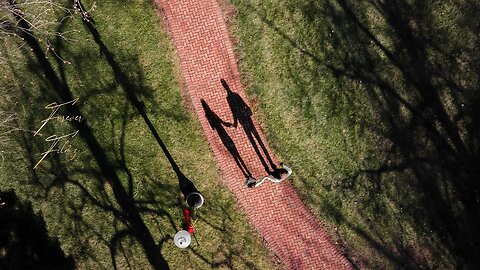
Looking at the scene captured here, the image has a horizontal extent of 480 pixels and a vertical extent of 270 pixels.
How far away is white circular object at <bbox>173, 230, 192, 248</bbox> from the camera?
15859mm

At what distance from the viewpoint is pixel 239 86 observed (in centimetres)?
1702

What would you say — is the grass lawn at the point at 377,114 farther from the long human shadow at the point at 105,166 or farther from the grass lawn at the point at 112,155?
the long human shadow at the point at 105,166

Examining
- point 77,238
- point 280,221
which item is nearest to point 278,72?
point 280,221

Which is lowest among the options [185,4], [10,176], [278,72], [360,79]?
[360,79]

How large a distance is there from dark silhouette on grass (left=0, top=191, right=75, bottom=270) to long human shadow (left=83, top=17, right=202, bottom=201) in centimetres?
425

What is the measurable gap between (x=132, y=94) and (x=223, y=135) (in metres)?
3.17

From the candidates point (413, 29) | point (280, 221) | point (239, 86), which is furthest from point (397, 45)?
point (280, 221)

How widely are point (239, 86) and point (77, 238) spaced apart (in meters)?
6.98

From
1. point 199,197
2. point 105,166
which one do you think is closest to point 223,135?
point 199,197

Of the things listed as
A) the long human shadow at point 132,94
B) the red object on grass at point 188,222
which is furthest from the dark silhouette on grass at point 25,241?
the long human shadow at point 132,94

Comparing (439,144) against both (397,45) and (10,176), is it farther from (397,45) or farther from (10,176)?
(10,176)

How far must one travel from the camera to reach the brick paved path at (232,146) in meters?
16.8

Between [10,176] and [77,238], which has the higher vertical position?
[10,176]

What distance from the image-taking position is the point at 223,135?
1695cm
